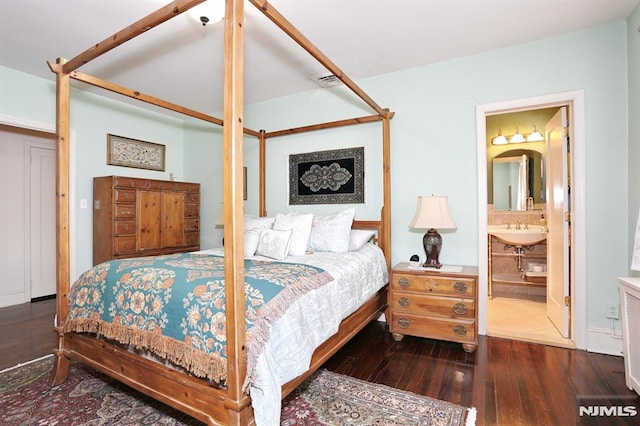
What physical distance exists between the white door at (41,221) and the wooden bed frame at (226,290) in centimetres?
304

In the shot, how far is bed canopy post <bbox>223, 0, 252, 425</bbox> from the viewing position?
1.33m

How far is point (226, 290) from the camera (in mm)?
1365

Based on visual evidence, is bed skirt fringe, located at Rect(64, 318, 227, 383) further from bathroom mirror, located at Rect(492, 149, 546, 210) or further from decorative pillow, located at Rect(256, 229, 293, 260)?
bathroom mirror, located at Rect(492, 149, 546, 210)

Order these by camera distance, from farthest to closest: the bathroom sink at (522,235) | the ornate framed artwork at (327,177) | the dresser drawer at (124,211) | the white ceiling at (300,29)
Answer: the bathroom sink at (522,235) < the dresser drawer at (124,211) < the ornate framed artwork at (327,177) < the white ceiling at (300,29)

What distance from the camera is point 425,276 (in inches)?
107

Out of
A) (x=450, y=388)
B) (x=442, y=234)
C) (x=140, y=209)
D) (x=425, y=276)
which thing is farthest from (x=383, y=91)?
(x=140, y=209)

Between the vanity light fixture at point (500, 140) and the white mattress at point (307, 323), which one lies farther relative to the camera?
the vanity light fixture at point (500, 140)

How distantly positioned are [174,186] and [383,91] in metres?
2.99

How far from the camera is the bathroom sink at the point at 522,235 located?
392cm

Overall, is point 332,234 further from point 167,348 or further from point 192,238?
point 192,238

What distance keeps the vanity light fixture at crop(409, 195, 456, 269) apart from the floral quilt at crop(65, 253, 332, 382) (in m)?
1.21

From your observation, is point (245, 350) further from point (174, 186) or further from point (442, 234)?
point (174, 186)

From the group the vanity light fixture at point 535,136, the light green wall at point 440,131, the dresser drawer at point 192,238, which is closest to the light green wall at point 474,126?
the light green wall at point 440,131

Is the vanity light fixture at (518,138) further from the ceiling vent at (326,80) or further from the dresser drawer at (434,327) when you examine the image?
the dresser drawer at (434,327)
